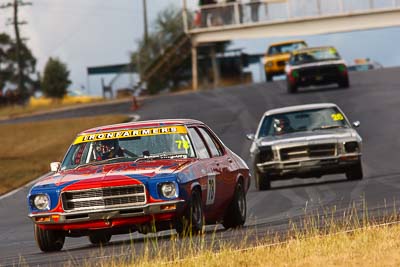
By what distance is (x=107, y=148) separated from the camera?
13.7 m

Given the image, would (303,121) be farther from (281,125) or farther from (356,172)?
(356,172)

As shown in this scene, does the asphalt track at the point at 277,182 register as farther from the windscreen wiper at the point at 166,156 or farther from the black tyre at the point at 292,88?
the windscreen wiper at the point at 166,156

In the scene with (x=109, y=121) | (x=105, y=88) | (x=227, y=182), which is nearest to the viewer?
(x=227, y=182)

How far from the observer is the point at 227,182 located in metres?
14.2

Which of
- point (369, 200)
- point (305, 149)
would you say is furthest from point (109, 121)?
point (369, 200)

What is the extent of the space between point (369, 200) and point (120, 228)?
5205mm

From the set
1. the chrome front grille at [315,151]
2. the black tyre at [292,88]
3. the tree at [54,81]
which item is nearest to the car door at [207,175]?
the chrome front grille at [315,151]

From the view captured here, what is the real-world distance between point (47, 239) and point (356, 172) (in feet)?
31.9

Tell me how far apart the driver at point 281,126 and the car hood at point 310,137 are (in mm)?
259

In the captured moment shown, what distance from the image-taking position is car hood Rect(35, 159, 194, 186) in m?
12.6

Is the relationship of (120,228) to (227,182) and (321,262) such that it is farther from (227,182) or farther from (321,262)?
(321,262)

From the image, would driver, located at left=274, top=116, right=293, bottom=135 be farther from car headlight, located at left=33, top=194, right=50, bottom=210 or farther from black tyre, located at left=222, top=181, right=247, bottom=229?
car headlight, located at left=33, top=194, right=50, bottom=210

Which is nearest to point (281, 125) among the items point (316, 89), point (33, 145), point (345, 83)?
point (33, 145)

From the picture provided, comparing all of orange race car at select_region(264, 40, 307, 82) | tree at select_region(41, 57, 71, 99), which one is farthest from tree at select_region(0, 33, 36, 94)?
orange race car at select_region(264, 40, 307, 82)
